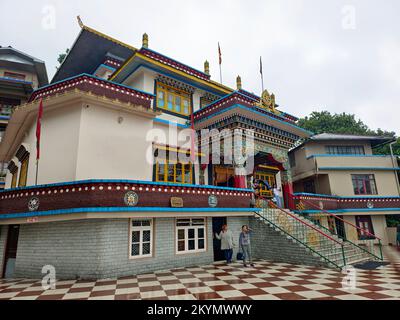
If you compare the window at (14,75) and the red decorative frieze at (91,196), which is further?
the window at (14,75)

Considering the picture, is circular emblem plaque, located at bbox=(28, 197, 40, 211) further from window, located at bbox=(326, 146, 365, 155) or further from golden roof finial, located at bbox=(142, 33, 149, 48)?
window, located at bbox=(326, 146, 365, 155)

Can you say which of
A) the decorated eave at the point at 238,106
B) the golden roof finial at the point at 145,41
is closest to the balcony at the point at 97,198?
the decorated eave at the point at 238,106

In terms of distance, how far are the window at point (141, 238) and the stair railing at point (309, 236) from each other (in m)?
5.74

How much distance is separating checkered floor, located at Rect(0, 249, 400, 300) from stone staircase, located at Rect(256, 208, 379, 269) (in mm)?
925

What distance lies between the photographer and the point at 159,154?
1304cm

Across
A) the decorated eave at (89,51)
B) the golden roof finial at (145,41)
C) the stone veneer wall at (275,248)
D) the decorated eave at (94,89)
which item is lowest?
the stone veneer wall at (275,248)

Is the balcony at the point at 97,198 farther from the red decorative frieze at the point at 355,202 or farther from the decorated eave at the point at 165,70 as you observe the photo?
the red decorative frieze at the point at 355,202

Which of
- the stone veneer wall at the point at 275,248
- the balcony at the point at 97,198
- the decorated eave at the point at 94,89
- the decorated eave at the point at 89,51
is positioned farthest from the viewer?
the decorated eave at the point at 89,51

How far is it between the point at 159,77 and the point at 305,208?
1209 centimetres

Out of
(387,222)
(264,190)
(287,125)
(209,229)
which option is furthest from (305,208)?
(387,222)

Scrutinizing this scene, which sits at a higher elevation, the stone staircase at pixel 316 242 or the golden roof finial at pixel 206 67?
the golden roof finial at pixel 206 67

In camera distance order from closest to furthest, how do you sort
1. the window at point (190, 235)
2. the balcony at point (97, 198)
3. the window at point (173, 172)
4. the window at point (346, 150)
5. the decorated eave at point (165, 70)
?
the balcony at point (97, 198) → the window at point (190, 235) → the window at point (173, 172) → the decorated eave at point (165, 70) → the window at point (346, 150)

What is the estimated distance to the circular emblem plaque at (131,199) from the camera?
320 inches
